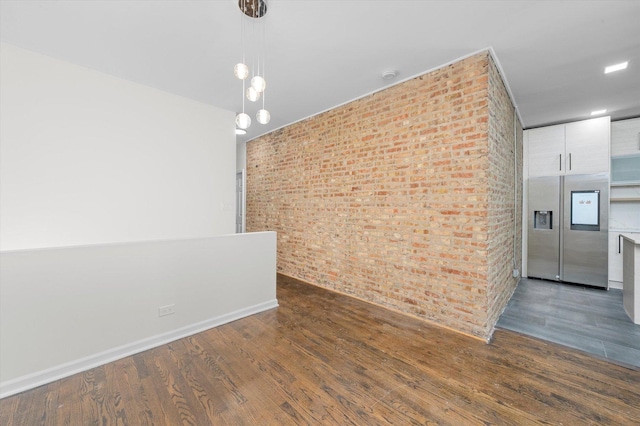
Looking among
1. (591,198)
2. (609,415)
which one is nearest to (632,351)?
Result: (609,415)

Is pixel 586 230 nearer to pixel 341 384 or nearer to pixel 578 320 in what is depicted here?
pixel 578 320

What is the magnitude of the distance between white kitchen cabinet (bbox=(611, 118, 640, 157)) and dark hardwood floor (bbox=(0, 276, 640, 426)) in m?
3.92

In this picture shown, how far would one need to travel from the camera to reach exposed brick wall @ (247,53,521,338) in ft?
8.73

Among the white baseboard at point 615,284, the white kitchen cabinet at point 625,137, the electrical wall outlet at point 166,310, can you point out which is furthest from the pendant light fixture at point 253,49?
the white baseboard at point 615,284

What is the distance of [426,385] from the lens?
1943mm

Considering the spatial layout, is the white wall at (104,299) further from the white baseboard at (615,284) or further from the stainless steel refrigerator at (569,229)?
the white baseboard at (615,284)

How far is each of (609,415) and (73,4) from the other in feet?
15.7

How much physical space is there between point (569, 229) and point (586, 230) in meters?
0.20

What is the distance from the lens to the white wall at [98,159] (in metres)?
2.60

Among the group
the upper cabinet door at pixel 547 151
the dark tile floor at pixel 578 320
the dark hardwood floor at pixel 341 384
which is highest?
the upper cabinet door at pixel 547 151

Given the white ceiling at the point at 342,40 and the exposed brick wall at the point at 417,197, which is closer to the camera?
the white ceiling at the point at 342,40

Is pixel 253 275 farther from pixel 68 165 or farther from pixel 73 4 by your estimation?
pixel 73 4

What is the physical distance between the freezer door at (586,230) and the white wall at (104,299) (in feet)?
17.2

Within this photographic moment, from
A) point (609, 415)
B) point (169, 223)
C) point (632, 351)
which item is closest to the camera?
point (609, 415)
